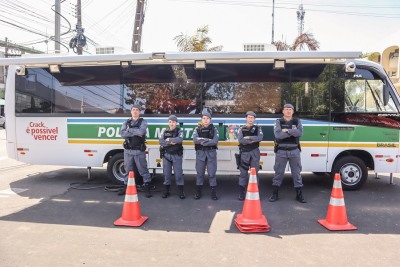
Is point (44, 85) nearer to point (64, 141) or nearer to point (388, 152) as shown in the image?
point (64, 141)

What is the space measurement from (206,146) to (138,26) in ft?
36.0

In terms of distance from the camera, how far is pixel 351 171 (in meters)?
7.37

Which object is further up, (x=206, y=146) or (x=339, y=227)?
(x=206, y=146)

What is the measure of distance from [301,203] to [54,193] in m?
5.28

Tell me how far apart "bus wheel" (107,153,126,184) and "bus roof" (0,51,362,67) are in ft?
7.22

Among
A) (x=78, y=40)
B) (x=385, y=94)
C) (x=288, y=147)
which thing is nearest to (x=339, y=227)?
(x=288, y=147)

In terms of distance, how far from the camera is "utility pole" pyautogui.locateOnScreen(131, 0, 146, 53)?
50.2 feet

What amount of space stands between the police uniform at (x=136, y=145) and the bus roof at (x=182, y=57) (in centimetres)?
139

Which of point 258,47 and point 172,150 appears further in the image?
point 258,47

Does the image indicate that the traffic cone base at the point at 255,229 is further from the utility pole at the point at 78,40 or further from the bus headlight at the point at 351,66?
the utility pole at the point at 78,40

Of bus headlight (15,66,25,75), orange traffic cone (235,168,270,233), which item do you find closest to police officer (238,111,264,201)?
orange traffic cone (235,168,270,233)

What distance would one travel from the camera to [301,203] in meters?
6.54

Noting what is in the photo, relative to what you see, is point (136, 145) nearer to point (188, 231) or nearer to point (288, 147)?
point (188, 231)

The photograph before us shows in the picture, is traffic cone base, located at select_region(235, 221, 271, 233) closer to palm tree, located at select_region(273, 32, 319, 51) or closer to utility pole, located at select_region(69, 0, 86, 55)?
palm tree, located at select_region(273, 32, 319, 51)
